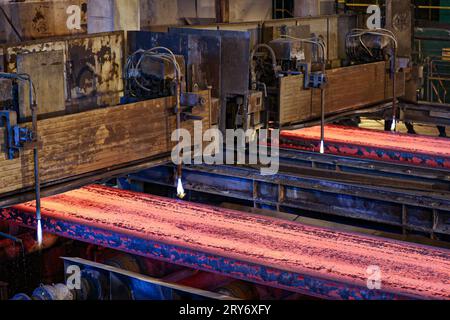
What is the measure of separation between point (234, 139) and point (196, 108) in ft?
3.57

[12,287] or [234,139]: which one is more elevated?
[234,139]

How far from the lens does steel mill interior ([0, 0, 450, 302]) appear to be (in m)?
5.30

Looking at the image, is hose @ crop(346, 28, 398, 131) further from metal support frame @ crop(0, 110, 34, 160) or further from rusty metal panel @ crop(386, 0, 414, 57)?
metal support frame @ crop(0, 110, 34, 160)

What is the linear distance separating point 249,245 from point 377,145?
325 centimetres

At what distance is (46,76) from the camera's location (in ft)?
19.3

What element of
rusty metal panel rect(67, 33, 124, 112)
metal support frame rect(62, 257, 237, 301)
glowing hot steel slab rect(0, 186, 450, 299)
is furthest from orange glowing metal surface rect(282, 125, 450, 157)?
metal support frame rect(62, 257, 237, 301)

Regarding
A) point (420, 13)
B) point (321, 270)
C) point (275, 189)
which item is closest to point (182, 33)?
point (275, 189)

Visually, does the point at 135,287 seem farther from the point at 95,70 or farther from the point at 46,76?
the point at 95,70

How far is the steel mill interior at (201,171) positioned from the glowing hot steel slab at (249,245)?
0.5 inches

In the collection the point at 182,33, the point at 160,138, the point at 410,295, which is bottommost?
the point at 410,295

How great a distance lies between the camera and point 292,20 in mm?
9602

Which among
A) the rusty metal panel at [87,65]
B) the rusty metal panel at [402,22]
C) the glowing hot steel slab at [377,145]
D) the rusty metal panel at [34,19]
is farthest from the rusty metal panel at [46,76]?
the rusty metal panel at [402,22]

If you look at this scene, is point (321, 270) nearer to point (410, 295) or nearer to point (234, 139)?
point (410, 295)

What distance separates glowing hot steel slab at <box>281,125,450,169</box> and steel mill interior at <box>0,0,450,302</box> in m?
0.02
